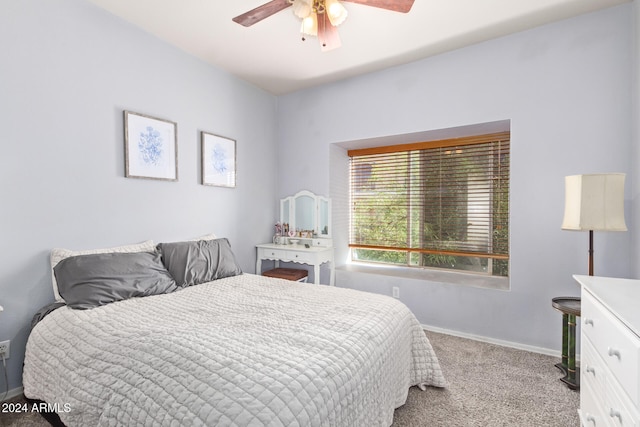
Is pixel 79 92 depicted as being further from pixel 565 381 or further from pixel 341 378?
pixel 565 381

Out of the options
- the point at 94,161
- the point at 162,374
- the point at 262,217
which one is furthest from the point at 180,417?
the point at 262,217

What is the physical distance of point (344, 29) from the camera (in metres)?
2.48

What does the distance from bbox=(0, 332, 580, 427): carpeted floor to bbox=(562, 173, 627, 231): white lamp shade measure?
1.07 metres

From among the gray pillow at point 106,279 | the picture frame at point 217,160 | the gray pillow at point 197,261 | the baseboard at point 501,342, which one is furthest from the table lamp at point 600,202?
the picture frame at point 217,160

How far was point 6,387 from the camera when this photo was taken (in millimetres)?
1835

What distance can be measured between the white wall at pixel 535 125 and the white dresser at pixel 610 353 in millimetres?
1120

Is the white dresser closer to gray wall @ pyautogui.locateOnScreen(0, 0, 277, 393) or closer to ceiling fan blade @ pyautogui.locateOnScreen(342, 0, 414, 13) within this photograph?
ceiling fan blade @ pyautogui.locateOnScreen(342, 0, 414, 13)

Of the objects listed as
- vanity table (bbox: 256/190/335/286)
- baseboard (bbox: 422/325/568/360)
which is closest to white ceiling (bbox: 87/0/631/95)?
vanity table (bbox: 256/190/335/286)

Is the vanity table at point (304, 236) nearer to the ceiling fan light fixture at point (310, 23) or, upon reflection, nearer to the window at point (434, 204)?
the window at point (434, 204)

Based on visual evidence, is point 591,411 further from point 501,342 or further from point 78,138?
point 78,138

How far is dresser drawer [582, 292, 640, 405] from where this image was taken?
897mm

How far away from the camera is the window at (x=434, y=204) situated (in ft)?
10.1

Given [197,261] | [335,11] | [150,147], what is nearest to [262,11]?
[335,11]

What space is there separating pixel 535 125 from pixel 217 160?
294cm
